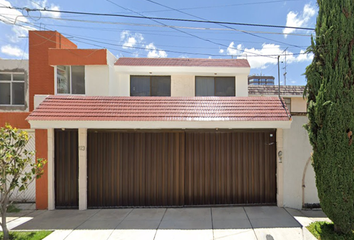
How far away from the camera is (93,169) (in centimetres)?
636

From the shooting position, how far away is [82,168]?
245 inches

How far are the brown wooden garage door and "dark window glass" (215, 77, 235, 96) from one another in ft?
16.2

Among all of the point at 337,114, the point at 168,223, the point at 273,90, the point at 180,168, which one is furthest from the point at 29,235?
the point at 273,90

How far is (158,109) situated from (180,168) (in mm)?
1970

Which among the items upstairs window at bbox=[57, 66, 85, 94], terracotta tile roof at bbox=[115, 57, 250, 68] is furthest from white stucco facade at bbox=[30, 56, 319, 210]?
terracotta tile roof at bbox=[115, 57, 250, 68]

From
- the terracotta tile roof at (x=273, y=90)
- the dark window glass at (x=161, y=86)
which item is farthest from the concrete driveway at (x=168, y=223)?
the terracotta tile roof at (x=273, y=90)

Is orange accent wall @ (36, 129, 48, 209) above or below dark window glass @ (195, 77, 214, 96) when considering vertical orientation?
below

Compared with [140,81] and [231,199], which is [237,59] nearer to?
[140,81]

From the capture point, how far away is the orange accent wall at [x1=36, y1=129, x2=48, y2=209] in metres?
6.18

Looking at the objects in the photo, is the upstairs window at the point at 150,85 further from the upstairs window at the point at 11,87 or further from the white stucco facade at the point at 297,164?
the white stucco facade at the point at 297,164

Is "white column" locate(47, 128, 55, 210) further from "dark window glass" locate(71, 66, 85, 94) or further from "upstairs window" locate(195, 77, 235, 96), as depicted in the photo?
"upstairs window" locate(195, 77, 235, 96)

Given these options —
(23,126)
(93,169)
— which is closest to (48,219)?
(93,169)

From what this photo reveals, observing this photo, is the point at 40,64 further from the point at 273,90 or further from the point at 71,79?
the point at 273,90

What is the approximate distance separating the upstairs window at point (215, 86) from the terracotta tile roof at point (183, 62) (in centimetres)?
81
